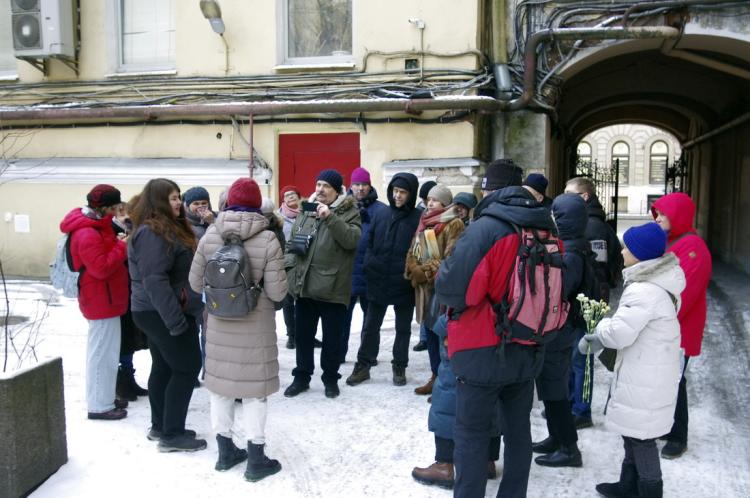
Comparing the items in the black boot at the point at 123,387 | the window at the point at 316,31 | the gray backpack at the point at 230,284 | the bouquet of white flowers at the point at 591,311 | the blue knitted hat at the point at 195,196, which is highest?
the window at the point at 316,31

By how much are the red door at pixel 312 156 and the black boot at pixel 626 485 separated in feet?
21.9

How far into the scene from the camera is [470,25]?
8750mm

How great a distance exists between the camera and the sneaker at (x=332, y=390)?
206 inches

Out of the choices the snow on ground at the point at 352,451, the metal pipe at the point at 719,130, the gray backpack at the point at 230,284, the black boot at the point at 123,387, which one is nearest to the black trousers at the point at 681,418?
the snow on ground at the point at 352,451

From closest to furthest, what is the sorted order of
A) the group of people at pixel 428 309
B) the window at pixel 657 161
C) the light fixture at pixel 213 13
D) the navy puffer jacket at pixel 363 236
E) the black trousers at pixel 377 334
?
1. the group of people at pixel 428 309
2. the black trousers at pixel 377 334
3. the navy puffer jacket at pixel 363 236
4. the light fixture at pixel 213 13
5. the window at pixel 657 161

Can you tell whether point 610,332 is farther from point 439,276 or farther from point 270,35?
point 270,35

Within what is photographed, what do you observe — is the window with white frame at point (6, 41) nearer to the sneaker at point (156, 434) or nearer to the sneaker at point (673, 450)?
the sneaker at point (156, 434)

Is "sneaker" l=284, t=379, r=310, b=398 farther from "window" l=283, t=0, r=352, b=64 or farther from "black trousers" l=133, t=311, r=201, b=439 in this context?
"window" l=283, t=0, r=352, b=64

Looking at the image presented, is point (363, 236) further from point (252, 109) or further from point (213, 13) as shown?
point (213, 13)

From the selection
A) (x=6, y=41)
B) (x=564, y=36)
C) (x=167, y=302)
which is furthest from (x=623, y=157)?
(x=167, y=302)

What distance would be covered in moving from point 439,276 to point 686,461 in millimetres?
2279

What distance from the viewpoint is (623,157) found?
119 ft

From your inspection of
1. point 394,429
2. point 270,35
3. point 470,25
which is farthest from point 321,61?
point 394,429

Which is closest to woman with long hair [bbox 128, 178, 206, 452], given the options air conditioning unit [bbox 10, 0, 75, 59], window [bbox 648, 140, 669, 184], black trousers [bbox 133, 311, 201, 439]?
black trousers [bbox 133, 311, 201, 439]
